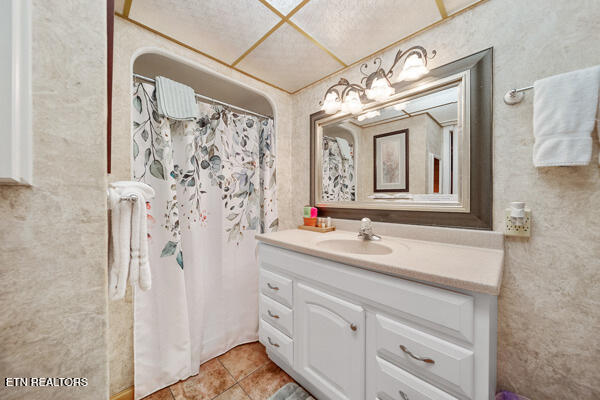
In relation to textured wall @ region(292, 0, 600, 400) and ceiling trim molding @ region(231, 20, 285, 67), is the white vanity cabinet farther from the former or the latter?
ceiling trim molding @ region(231, 20, 285, 67)

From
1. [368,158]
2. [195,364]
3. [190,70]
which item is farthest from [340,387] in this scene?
[190,70]

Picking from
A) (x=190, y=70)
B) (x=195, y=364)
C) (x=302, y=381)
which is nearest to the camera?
(x=302, y=381)

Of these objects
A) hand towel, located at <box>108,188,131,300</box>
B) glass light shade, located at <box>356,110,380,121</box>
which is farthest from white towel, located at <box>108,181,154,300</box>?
glass light shade, located at <box>356,110,380,121</box>

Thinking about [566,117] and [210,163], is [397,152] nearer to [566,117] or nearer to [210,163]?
[566,117]

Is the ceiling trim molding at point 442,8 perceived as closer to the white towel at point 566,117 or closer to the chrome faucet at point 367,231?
the white towel at point 566,117

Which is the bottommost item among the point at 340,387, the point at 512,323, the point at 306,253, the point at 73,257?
the point at 340,387

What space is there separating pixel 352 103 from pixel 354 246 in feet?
3.02

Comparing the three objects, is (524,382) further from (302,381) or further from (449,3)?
(449,3)

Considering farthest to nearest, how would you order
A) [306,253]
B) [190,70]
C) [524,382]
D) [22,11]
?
[190,70] < [306,253] < [524,382] < [22,11]

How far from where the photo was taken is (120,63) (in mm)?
1070

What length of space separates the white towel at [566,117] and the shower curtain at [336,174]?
89 centimetres

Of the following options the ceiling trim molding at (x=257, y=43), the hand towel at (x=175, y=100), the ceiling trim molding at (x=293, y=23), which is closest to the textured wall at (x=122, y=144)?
the hand towel at (x=175, y=100)

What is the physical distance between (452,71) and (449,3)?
0.29 metres

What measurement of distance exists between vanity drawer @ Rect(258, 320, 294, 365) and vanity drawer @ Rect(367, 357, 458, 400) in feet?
1.48
